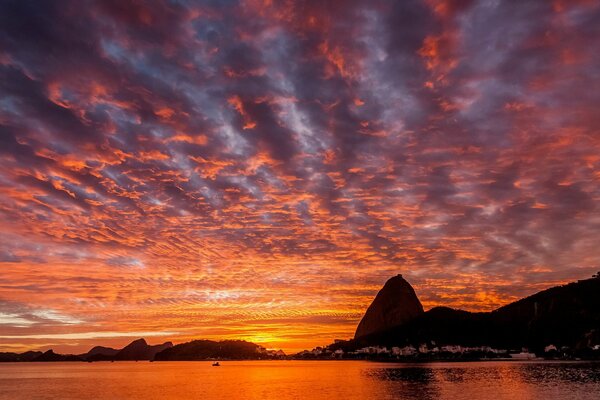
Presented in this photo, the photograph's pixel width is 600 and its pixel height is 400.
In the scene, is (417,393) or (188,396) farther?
(188,396)

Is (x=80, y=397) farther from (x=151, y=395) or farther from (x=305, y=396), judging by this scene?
(x=305, y=396)

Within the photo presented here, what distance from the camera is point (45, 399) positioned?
10762cm

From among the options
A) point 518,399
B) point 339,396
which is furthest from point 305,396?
point 518,399

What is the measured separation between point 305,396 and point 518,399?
45617 mm

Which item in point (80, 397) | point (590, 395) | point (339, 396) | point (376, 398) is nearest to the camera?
point (590, 395)

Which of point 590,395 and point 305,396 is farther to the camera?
point 305,396

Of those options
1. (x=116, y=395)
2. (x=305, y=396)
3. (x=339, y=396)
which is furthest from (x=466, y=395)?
(x=116, y=395)

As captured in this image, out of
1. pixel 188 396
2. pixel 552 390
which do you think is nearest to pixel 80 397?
pixel 188 396

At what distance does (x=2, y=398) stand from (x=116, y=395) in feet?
85.9

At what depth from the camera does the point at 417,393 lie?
10550cm

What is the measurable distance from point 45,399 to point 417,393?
87.0 metres

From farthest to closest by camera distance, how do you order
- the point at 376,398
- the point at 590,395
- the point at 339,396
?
the point at 339,396 → the point at 376,398 → the point at 590,395

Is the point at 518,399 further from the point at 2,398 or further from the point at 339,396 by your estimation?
the point at 2,398

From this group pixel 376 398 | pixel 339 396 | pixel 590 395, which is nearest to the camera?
pixel 590 395
